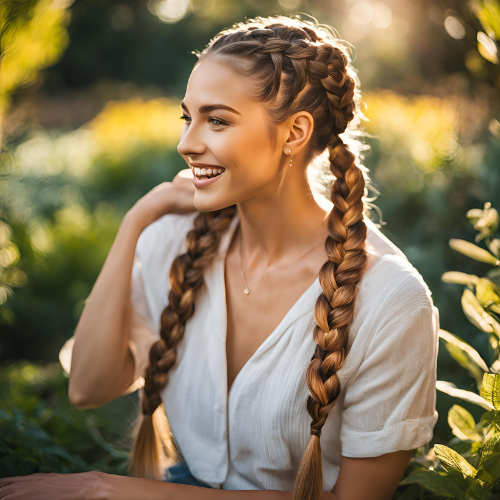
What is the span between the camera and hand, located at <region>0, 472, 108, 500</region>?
1271 mm

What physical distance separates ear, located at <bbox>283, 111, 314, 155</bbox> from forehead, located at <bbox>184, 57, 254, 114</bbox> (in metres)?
Answer: 0.13

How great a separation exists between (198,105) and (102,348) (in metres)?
0.82

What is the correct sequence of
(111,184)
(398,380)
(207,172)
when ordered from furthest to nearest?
1. (111,184)
2. (207,172)
3. (398,380)

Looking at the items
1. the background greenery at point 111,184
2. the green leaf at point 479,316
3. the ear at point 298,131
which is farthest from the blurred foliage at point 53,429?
the green leaf at point 479,316

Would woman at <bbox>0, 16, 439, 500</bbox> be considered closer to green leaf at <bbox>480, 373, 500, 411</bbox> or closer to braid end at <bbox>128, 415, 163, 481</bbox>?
braid end at <bbox>128, 415, 163, 481</bbox>

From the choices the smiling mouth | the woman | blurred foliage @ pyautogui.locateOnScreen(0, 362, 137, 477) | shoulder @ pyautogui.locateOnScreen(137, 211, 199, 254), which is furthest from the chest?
blurred foliage @ pyautogui.locateOnScreen(0, 362, 137, 477)

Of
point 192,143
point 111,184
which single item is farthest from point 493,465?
point 111,184

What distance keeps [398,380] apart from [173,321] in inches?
28.6

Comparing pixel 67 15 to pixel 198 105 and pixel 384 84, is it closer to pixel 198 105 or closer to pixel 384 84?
pixel 198 105

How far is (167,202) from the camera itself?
1.68 meters

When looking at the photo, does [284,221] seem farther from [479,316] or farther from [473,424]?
[473,424]

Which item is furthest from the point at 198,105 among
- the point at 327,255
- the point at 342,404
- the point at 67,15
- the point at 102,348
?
the point at 67,15

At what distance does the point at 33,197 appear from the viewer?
3.81 meters

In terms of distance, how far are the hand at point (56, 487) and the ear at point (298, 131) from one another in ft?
3.38
